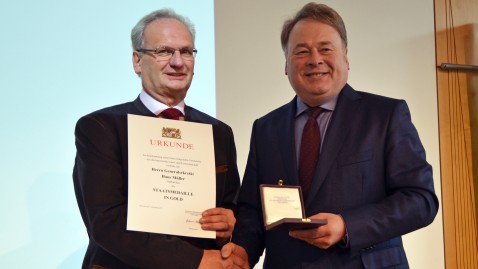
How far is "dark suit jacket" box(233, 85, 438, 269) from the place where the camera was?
1.91 metres

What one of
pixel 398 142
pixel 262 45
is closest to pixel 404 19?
pixel 262 45

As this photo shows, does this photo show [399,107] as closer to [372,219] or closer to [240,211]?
[372,219]

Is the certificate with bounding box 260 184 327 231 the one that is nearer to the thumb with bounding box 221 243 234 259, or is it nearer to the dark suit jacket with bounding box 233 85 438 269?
the dark suit jacket with bounding box 233 85 438 269

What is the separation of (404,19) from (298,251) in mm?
2478

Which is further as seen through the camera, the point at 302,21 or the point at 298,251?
the point at 302,21

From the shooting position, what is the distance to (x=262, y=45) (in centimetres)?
368

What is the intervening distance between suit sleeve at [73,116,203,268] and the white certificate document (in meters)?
0.05

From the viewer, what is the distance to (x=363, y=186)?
1985 millimetres

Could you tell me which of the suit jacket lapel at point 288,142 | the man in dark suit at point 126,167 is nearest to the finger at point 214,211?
the man in dark suit at point 126,167

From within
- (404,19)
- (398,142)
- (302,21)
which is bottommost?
(398,142)

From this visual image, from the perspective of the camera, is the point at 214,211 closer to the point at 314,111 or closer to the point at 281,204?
the point at 281,204

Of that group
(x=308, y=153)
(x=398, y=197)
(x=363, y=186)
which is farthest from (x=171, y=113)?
(x=398, y=197)

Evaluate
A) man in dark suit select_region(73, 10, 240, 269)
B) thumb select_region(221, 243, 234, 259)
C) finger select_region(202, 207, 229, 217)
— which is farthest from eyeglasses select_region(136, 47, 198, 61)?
thumb select_region(221, 243, 234, 259)

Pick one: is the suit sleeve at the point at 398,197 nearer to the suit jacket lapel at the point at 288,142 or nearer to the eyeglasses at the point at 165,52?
the suit jacket lapel at the point at 288,142
